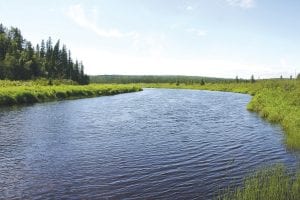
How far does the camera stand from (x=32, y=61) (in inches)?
3701

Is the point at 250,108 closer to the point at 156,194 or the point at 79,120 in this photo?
the point at 79,120

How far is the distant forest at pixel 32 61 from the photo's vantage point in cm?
8769

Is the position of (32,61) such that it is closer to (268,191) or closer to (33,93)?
(33,93)

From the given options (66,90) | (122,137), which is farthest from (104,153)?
(66,90)

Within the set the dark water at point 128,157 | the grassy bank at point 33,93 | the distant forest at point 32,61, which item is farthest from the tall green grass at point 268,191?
the distant forest at point 32,61

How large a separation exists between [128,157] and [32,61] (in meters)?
80.8

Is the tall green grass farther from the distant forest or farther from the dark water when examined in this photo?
the distant forest

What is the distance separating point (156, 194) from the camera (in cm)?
1358

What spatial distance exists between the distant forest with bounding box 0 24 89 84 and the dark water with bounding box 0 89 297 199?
57.9 metres

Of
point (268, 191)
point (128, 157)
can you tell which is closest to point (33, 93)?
point (128, 157)

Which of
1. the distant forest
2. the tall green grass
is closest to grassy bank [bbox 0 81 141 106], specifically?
the distant forest

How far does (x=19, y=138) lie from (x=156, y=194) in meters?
13.2

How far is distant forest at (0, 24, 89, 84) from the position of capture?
87.7 m

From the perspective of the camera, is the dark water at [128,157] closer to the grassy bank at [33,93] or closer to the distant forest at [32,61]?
the grassy bank at [33,93]
